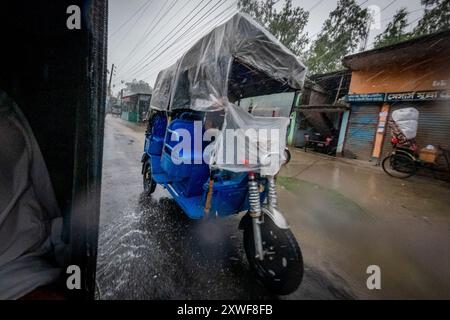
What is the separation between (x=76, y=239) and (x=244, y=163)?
1579 millimetres

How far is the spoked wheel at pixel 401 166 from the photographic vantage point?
805 cm

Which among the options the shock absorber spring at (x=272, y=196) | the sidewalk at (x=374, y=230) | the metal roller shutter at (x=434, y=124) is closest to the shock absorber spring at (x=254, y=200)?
the shock absorber spring at (x=272, y=196)

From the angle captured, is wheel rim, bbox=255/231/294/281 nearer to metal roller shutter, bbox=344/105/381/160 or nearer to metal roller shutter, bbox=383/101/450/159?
metal roller shutter, bbox=383/101/450/159

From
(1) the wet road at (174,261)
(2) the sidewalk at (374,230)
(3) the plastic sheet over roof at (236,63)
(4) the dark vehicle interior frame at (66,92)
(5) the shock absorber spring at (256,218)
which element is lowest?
(1) the wet road at (174,261)

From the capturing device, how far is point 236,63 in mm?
3066

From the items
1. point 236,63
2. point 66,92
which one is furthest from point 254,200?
point 236,63

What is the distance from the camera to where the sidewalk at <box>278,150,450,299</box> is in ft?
9.02

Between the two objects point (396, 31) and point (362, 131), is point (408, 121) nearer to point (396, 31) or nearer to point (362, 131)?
point (362, 131)

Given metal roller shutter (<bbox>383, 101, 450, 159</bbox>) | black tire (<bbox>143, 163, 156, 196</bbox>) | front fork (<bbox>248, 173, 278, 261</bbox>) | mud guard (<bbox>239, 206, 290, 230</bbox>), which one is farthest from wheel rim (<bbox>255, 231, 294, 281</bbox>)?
metal roller shutter (<bbox>383, 101, 450, 159</bbox>)

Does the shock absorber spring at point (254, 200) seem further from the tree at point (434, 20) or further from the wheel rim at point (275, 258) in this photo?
the tree at point (434, 20)

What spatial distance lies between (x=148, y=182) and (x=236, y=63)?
3123 mm

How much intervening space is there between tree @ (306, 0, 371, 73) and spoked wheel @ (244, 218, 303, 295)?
2141 centimetres

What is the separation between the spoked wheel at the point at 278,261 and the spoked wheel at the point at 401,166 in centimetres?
838

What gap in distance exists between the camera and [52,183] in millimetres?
1679
